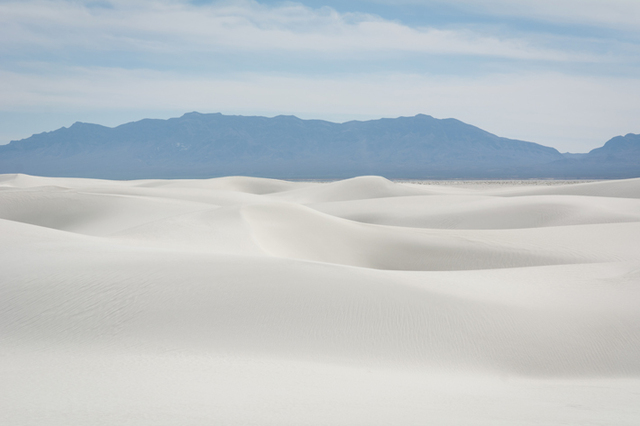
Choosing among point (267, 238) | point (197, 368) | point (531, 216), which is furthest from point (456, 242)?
point (197, 368)

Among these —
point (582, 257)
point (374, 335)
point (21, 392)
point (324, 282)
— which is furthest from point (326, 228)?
point (21, 392)

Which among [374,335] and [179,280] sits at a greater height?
[179,280]

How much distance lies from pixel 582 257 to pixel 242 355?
12659 millimetres

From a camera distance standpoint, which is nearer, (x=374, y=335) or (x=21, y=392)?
(x=21, y=392)

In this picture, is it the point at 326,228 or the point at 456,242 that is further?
the point at 326,228

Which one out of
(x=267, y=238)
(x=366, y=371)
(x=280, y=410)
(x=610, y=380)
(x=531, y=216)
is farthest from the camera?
(x=531, y=216)

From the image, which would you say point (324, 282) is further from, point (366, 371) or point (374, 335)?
point (366, 371)

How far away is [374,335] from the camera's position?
7.47m

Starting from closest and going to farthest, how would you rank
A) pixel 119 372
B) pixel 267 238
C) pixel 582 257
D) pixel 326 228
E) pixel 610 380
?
pixel 119 372 < pixel 610 380 < pixel 582 257 < pixel 267 238 < pixel 326 228

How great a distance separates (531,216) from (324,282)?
65.4ft

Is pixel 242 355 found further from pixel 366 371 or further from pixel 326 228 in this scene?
pixel 326 228

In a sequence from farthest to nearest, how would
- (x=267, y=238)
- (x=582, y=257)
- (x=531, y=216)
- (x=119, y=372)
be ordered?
1. (x=531, y=216)
2. (x=267, y=238)
3. (x=582, y=257)
4. (x=119, y=372)

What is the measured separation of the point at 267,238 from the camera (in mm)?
17750

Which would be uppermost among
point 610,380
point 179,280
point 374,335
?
point 179,280
